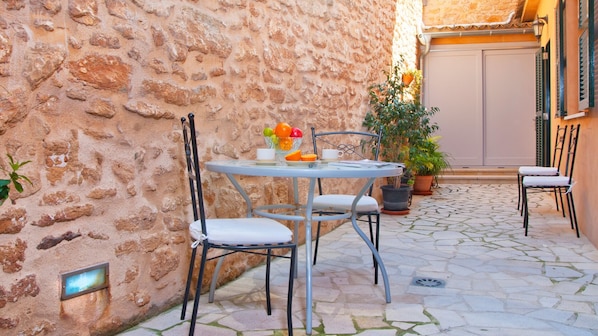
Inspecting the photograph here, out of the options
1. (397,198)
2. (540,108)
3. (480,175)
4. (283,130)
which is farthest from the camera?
(480,175)

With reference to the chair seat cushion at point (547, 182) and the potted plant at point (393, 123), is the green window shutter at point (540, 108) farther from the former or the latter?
the chair seat cushion at point (547, 182)

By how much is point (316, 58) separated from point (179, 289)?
2.30m

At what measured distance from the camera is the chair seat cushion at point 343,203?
278 cm

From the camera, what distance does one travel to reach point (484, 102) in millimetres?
9133

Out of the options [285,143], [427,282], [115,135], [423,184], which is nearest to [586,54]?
[427,282]

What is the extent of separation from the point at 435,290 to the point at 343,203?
700 mm

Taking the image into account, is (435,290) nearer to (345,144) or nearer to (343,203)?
(343,203)

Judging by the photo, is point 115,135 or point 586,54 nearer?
point 115,135

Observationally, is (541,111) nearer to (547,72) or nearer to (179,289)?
(547,72)

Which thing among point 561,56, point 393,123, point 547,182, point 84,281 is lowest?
point 84,281

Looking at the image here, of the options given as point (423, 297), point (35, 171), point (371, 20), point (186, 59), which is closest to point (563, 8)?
point (371, 20)

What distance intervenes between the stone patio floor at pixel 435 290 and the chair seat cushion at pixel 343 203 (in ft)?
1.44

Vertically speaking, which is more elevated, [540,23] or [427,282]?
[540,23]

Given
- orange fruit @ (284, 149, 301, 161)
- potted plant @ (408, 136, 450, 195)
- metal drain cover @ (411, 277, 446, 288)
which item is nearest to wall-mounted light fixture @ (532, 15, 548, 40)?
potted plant @ (408, 136, 450, 195)
